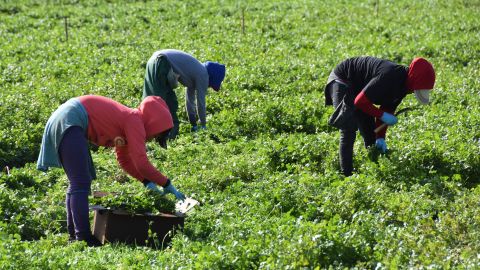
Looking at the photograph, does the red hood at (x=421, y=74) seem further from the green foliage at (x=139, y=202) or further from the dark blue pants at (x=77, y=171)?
the dark blue pants at (x=77, y=171)

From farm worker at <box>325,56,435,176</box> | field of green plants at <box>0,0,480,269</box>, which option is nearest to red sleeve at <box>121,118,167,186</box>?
field of green plants at <box>0,0,480,269</box>

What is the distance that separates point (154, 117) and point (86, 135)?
66 cm

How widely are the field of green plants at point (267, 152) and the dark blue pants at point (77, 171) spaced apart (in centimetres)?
28

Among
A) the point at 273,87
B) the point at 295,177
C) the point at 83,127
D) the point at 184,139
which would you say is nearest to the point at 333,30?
the point at 273,87

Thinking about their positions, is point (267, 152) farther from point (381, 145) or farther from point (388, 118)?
point (388, 118)

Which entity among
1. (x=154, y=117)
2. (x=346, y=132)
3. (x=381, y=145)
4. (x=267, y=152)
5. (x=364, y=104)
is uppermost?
(x=154, y=117)

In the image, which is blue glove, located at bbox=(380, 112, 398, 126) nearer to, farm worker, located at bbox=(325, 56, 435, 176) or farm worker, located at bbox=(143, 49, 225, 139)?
farm worker, located at bbox=(325, 56, 435, 176)

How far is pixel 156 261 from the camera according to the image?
21.7ft

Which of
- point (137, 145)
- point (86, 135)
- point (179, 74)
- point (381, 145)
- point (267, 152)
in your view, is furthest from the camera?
point (179, 74)

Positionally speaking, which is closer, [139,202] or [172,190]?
[139,202]

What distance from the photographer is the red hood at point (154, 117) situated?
7184 millimetres

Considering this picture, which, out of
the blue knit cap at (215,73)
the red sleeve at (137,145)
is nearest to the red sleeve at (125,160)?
the red sleeve at (137,145)

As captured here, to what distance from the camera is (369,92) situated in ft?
27.8

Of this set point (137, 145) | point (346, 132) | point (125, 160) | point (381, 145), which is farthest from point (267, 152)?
point (137, 145)
